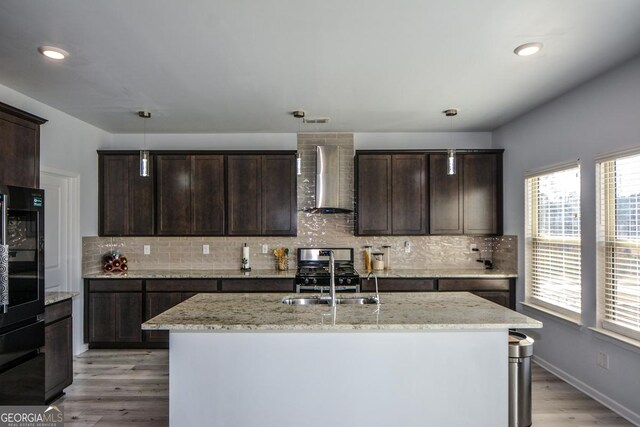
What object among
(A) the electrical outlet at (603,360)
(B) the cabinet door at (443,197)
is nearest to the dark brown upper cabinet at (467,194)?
(B) the cabinet door at (443,197)

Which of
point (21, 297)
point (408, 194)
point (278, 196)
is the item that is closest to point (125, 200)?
point (278, 196)

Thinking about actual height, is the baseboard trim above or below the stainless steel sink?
below

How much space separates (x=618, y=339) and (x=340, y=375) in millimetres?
2236

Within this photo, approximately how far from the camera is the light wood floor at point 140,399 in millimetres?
2793

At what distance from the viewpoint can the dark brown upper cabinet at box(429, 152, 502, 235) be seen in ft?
15.4

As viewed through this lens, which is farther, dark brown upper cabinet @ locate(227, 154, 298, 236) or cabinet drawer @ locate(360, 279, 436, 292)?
dark brown upper cabinet @ locate(227, 154, 298, 236)

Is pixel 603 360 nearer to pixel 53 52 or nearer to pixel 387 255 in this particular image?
pixel 387 255

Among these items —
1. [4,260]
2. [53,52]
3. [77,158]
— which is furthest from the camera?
[77,158]

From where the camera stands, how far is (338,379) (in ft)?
7.19

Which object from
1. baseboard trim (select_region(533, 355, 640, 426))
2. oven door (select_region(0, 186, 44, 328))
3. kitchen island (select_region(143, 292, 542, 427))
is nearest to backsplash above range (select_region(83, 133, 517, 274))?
baseboard trim (select_region(533, 355, 640, 426))

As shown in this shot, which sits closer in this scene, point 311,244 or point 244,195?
point 244,195

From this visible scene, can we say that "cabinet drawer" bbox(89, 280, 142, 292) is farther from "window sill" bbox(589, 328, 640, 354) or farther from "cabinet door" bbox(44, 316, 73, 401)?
"window sill" bbox(589, 328, 640, 354)

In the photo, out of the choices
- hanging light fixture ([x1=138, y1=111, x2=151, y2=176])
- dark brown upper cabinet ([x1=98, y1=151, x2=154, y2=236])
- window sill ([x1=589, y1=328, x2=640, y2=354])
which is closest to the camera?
window sill ([x1=589, y1=328, x2=640, y2=354])

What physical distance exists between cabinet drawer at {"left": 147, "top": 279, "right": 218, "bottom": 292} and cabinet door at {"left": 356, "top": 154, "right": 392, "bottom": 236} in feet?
6.31
